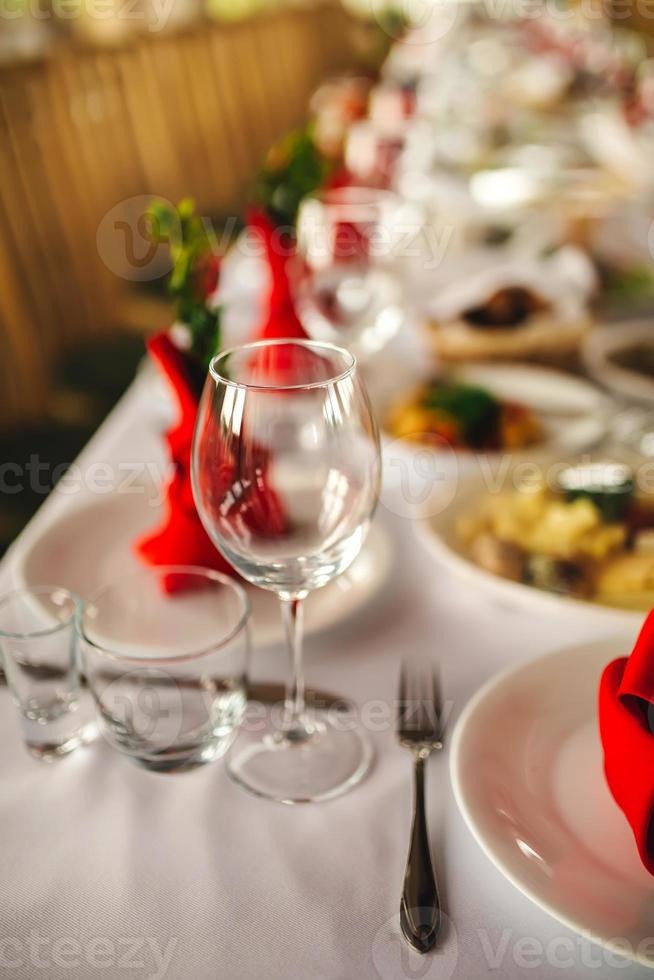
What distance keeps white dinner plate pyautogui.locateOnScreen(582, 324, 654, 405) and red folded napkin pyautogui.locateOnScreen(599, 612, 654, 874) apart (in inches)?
24.1

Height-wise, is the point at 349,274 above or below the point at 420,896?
above

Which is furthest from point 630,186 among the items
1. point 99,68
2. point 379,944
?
point 379,944

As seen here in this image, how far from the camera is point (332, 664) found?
0.71 meters

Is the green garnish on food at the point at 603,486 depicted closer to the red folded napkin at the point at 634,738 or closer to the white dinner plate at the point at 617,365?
the white dinner plate at the point at 617,365

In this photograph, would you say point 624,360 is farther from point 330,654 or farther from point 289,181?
point 330,654

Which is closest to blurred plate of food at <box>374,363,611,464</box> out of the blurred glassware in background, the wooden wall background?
the blurred glassware in background

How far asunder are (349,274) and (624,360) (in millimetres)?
364

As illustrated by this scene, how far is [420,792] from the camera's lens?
0.56 meters

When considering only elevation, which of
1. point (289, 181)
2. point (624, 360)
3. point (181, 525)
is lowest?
point (624, 360)

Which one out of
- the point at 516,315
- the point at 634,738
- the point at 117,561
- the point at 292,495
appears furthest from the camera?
the point at 516,315

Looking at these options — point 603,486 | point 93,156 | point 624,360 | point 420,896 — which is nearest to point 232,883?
point 420,896

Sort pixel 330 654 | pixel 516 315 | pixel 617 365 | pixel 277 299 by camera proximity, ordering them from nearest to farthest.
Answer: pixel 330 654, pixel 277 299, pixel 617 365, pixel 516 315

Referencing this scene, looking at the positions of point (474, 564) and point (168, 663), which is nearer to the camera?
point (168, 663)

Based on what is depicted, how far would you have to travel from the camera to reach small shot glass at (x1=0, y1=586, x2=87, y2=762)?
24.3 inches
